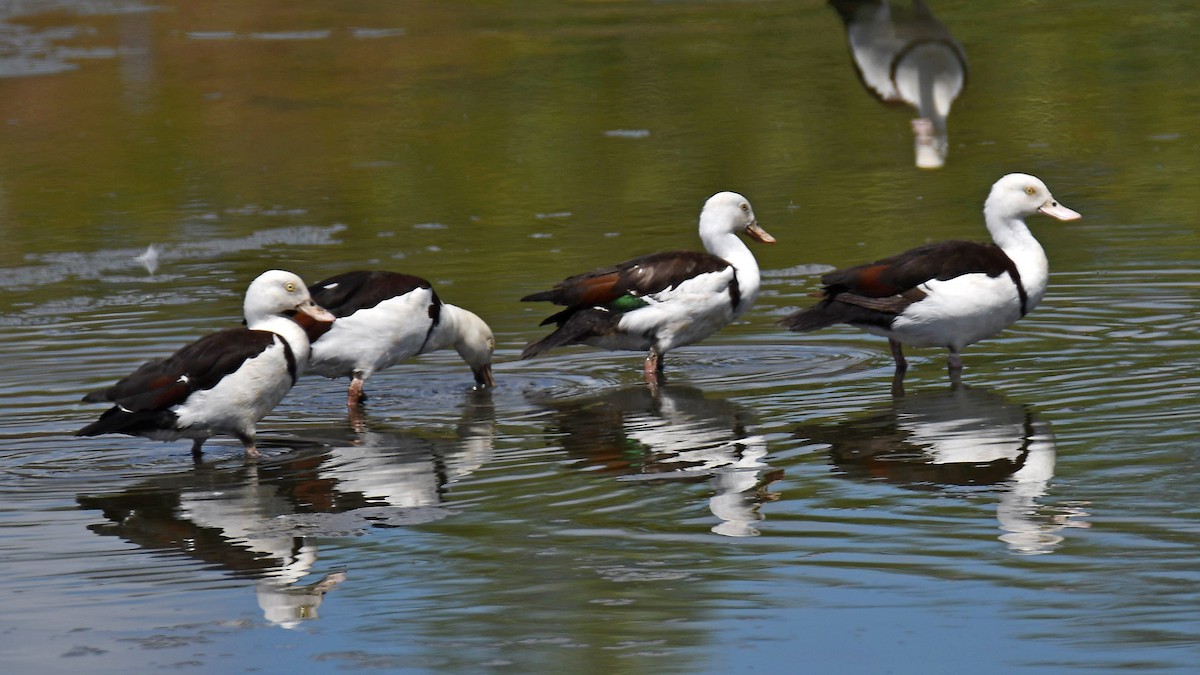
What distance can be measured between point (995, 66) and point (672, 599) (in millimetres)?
17171

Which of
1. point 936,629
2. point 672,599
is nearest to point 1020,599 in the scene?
point 936,629

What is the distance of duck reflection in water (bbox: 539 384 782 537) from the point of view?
7758mm

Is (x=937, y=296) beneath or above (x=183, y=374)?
above

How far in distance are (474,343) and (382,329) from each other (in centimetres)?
71

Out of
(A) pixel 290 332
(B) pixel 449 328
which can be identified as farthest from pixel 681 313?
(A) pixel 290 332

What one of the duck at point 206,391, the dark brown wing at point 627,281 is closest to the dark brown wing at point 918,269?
the dark brown wing at point 627,281

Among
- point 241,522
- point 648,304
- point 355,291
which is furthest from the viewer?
point 648,304

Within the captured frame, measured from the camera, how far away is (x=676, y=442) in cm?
897

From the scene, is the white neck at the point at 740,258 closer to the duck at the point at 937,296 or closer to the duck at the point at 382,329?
the duck at the point at 937,296

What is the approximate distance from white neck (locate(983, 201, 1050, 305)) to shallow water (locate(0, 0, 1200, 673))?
41cm

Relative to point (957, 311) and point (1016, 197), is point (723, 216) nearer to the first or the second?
point (1016, 197)

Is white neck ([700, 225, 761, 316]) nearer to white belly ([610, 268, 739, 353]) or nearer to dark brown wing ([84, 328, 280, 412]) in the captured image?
white belly ([610, 268, 739, 353])

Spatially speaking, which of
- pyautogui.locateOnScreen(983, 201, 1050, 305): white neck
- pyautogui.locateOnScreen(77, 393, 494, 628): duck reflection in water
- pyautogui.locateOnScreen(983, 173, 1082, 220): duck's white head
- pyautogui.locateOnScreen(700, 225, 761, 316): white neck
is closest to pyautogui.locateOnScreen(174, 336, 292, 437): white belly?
pyautogui.locateOnScreen(77, 393, 494, 628): duck reflection in water

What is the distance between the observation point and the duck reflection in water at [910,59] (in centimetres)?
1149
